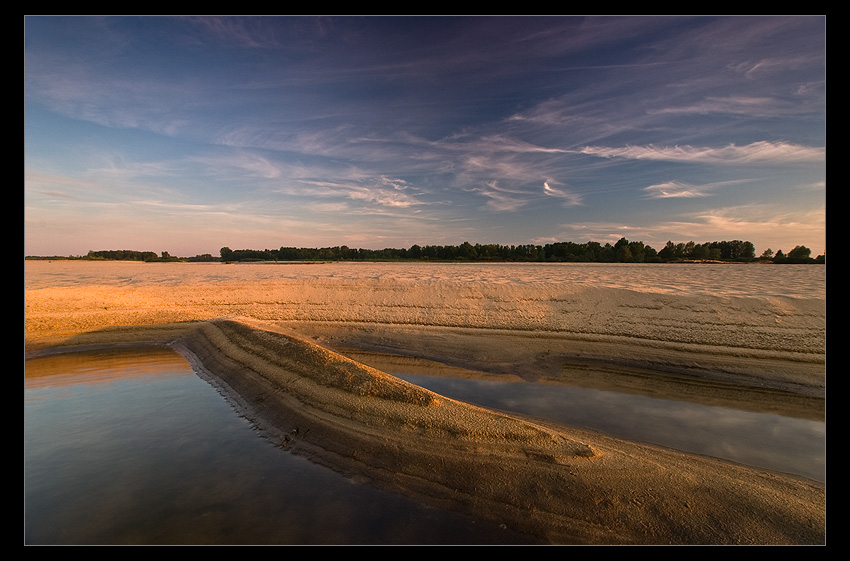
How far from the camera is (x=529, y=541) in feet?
18.6

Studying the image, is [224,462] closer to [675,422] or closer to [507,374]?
[507,374]

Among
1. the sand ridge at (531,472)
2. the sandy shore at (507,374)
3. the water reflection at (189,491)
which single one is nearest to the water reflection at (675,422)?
the sandy shore at (507,374)

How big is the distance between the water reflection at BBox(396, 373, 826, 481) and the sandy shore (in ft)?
3.37

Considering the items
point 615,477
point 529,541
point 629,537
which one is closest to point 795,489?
point 615,477

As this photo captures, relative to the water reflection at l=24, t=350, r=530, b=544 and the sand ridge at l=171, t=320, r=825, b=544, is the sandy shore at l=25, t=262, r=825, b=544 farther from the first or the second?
the water reflection at l=24, t=350, r=530, b=544

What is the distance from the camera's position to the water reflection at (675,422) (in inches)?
349

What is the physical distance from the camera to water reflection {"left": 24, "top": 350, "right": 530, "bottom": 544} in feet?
19.4

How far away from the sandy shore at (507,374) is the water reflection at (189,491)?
1.99 feet

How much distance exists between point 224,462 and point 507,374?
1133 cm

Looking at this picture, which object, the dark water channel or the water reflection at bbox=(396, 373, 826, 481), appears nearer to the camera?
the dark water channel

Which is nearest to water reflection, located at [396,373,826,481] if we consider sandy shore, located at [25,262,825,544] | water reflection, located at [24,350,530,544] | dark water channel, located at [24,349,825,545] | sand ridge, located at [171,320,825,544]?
dark water channel, located at [24,349,825,545]
